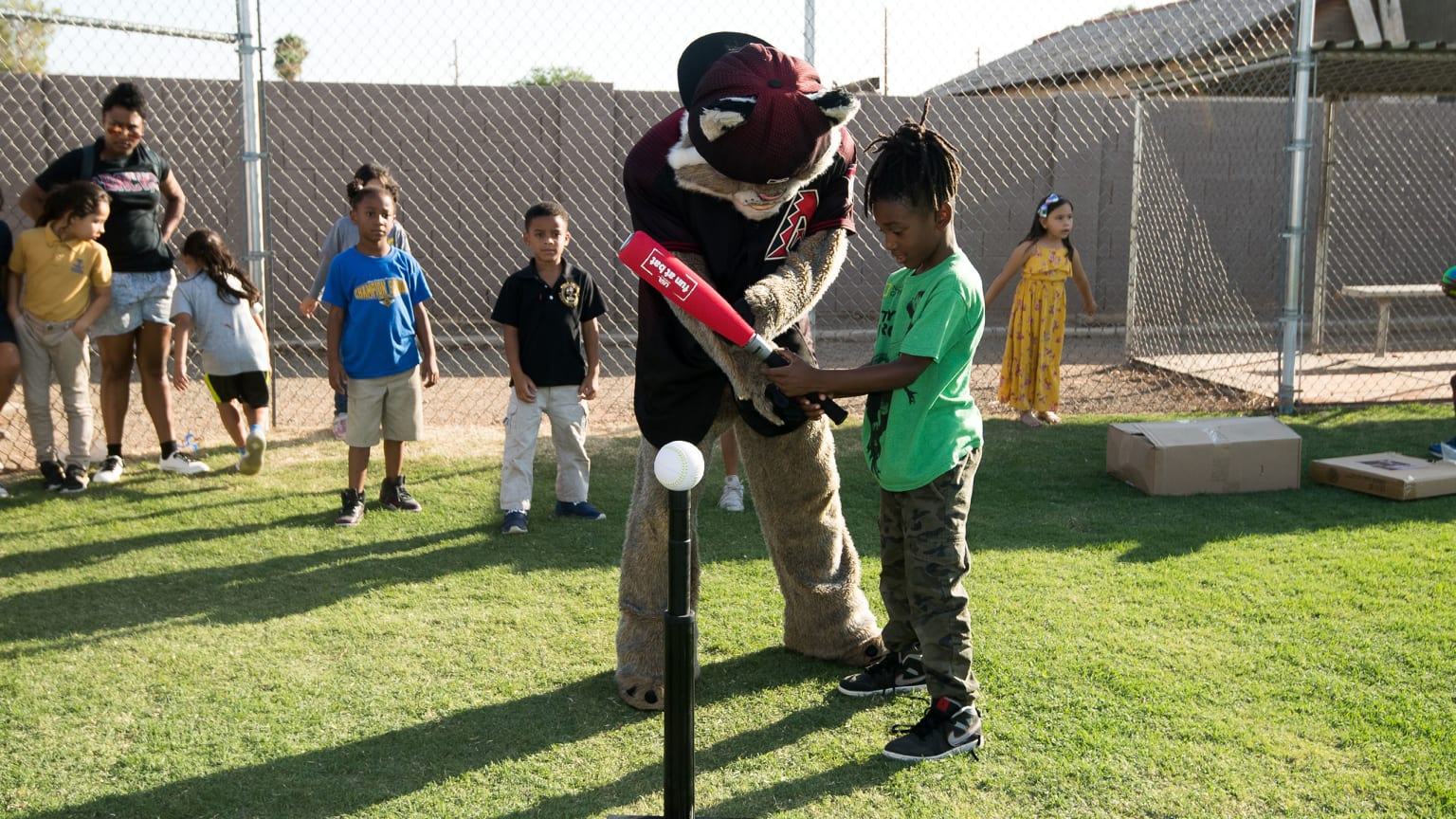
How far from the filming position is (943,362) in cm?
308

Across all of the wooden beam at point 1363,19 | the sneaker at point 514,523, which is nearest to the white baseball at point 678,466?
the sneaker at point 514,523

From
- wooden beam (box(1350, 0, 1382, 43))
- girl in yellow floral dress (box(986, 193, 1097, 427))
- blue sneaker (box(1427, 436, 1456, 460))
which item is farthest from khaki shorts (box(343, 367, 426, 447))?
wooden beam (box(1350, 0, 1382, 43))

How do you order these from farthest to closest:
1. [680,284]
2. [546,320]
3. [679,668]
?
[546,320]
[680,284]
[679,668]

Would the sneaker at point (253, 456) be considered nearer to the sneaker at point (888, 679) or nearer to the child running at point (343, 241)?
the child running at point (343, 241)

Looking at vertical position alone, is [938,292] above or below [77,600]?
above

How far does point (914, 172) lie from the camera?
9.84ft

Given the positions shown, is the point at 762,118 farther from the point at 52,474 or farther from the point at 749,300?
the point at 52,474

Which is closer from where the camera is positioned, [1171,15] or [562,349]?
[562,349]

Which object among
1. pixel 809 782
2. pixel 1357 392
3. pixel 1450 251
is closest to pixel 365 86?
pixel 1357 392

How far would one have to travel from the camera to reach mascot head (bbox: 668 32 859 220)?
121 inches

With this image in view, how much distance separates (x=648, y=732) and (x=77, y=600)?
8.07ft

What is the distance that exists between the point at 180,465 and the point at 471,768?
12.9ft

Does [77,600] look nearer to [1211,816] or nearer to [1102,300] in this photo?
[1211,816]

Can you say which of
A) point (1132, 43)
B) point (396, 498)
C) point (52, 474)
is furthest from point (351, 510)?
point (1132, 43)
